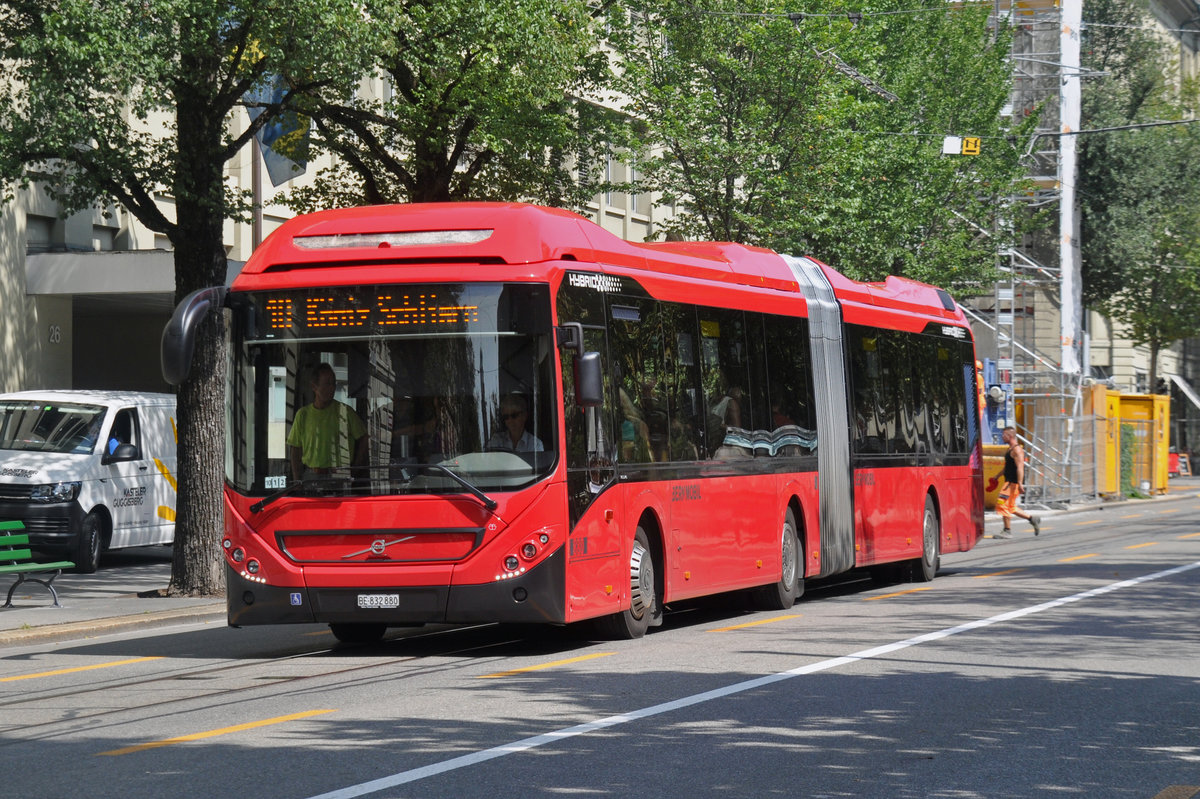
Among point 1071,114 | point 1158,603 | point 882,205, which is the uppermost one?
point 1071,114

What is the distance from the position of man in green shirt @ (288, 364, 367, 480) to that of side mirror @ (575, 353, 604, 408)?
1494mm

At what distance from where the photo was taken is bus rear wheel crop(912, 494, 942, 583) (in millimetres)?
20266

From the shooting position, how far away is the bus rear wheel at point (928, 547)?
20.3 meters

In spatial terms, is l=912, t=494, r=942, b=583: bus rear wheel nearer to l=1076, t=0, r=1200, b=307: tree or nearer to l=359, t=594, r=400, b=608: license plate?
l=359, t=594, r=400, b=608: license plate

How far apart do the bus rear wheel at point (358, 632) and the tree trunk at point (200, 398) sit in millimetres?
4482

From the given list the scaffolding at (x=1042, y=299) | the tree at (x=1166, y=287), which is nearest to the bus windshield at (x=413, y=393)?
the scaffolding at (x=1042, y=299)

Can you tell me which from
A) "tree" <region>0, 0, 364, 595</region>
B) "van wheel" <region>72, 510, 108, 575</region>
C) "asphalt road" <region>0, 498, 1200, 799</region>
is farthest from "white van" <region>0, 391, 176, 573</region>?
"asphalt road" <region>0, 498, 1200, 799</region>

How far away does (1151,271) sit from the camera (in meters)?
56.2

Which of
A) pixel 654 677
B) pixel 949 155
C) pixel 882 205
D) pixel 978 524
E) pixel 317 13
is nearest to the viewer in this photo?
pixel 654 677

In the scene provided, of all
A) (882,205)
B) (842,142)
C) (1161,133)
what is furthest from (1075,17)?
(842,142)

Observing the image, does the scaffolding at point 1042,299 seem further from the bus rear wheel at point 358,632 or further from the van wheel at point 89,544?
the bus rear wheel at point 358,632

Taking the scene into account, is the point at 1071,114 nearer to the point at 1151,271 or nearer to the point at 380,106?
the point at 1151,271

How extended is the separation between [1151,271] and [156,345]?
34494 mm

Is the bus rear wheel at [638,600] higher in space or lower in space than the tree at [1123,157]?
lower
